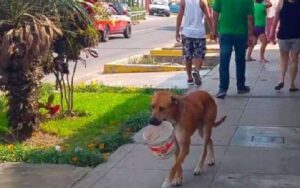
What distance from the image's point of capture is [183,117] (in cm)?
586

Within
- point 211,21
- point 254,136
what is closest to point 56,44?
point 254,136

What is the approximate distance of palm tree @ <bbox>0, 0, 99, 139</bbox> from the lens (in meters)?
7.88

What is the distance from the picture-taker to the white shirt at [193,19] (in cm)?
1216

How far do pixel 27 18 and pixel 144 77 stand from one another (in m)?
8.17

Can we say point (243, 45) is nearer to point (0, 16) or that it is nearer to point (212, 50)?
point (0, 16)

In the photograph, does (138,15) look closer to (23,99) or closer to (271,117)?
(271,117)

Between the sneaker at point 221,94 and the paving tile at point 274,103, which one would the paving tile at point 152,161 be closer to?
the paving tile at point 274,103

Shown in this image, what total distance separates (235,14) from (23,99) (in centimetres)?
404

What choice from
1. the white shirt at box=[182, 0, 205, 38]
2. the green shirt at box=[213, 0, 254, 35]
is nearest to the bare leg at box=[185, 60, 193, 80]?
the white shirt at box=[182, 0, 205, 38]

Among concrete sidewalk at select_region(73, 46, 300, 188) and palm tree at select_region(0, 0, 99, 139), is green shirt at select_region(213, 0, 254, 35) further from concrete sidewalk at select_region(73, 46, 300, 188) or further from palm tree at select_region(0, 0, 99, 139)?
palm tree at select_region(0, 0, 99, 139)

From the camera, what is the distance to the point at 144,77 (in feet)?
53.2

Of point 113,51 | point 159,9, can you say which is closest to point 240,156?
point 113,51

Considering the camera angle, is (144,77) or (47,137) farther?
(144,77)

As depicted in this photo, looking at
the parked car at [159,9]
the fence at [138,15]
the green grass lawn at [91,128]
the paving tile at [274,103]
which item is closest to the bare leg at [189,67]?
the green grass lawn at [91,128]
